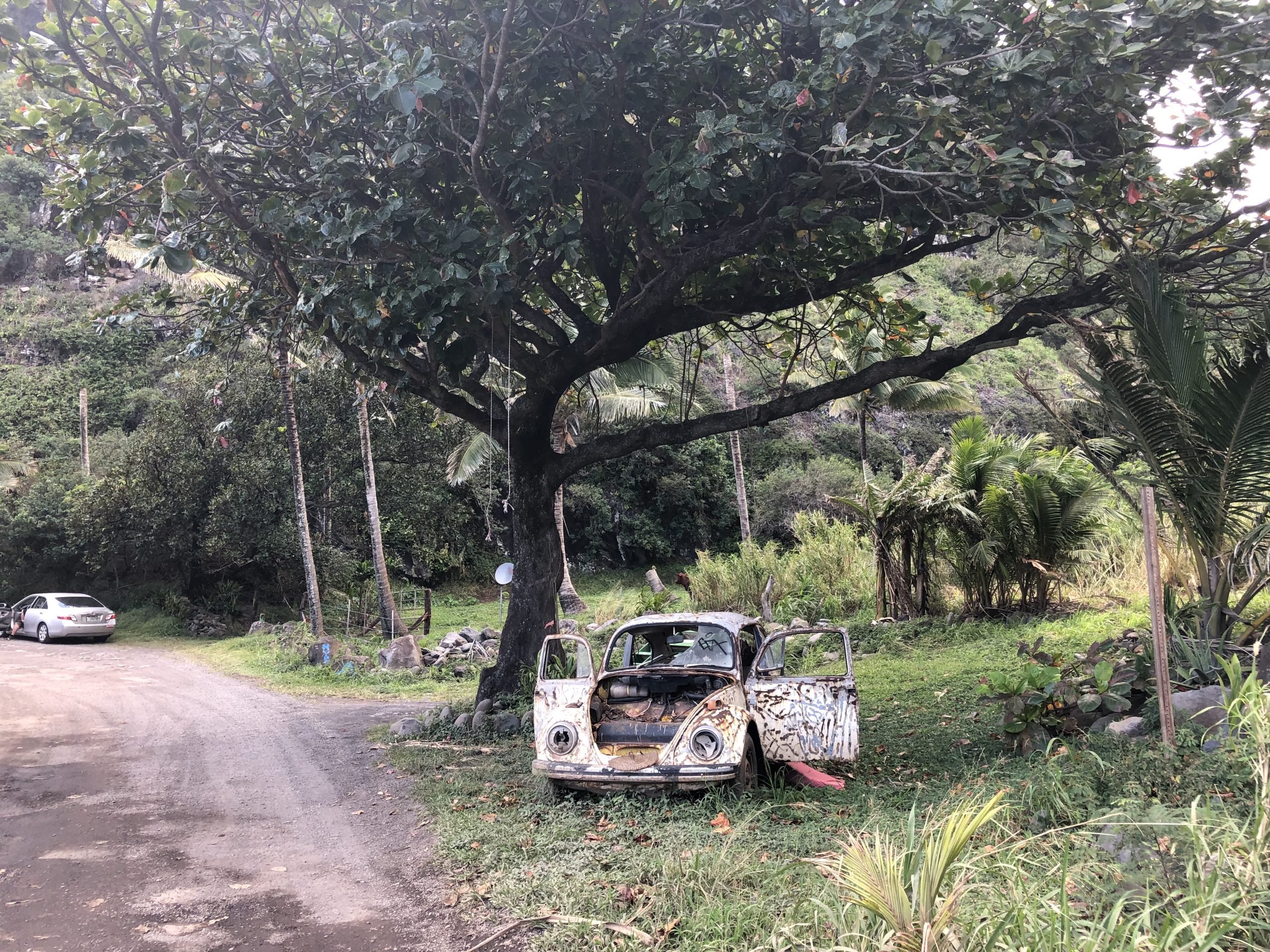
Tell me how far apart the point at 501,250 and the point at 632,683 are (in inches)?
153

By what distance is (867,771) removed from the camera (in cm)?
728

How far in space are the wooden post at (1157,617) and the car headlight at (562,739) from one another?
3.86 metres

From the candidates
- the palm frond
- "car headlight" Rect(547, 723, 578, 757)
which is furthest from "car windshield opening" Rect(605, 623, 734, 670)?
the palm frond

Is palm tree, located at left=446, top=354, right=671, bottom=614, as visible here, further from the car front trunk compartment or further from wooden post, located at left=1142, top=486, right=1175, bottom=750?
wooden post, located at left=1142, top=486, right=1175, bottom=750

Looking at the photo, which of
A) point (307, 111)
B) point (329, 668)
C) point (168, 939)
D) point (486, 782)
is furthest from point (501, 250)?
point (329, 668)

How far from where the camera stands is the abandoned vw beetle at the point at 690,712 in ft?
20.4

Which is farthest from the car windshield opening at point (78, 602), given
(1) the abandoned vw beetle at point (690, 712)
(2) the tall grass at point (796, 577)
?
(1) the abandoned vw beetle at point (690, 712)

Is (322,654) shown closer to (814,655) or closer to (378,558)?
(378,558)

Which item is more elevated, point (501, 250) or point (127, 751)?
point (501, 250)

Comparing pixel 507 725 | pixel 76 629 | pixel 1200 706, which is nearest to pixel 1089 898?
pixel 1200 706

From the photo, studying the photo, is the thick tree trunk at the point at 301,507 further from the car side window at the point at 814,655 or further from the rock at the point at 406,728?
the car side window at the point at 814,655

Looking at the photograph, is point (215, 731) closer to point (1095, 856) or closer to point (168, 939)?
point (168, 939)

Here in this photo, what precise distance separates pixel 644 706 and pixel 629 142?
17.6 feet

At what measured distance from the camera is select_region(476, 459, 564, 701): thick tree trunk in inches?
405
